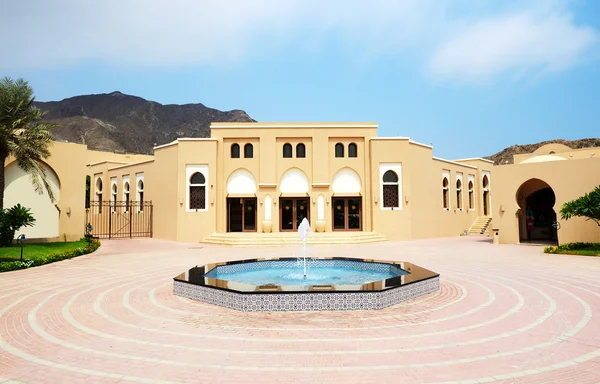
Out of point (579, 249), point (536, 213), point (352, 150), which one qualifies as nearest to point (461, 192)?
point (536, 213)

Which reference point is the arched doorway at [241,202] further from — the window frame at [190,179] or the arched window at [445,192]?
the arched window at [445,192]

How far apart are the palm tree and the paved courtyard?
10338 millimetres

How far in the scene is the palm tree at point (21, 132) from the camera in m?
17.5

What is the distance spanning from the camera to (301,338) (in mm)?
5664

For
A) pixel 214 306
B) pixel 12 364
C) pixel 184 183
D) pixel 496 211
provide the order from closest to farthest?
pixel 12 364
pixel 214 306
pixel 496 211
pixel 184 183

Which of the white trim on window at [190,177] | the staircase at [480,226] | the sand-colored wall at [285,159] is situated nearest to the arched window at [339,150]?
the sand-colored wall at [285,159]

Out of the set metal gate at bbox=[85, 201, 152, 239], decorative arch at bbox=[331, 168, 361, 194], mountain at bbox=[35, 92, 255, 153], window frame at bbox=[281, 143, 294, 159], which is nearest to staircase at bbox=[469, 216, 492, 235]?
decorative arch at bbox=[331, 168, 361, 194]

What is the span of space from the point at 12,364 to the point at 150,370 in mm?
1818

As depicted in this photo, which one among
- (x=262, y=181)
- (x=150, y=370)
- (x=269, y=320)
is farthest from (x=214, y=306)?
(x=262, y=181)

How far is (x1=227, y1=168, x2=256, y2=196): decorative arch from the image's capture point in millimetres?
26234

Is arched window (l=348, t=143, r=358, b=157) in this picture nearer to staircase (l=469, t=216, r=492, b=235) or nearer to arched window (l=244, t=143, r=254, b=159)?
arched window (l=244, t=143, r=254, b=159)

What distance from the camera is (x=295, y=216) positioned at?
26.4 meters

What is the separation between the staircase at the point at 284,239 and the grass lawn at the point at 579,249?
10.0 m

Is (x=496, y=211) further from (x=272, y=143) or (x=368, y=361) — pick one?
(x=368, y=361)
